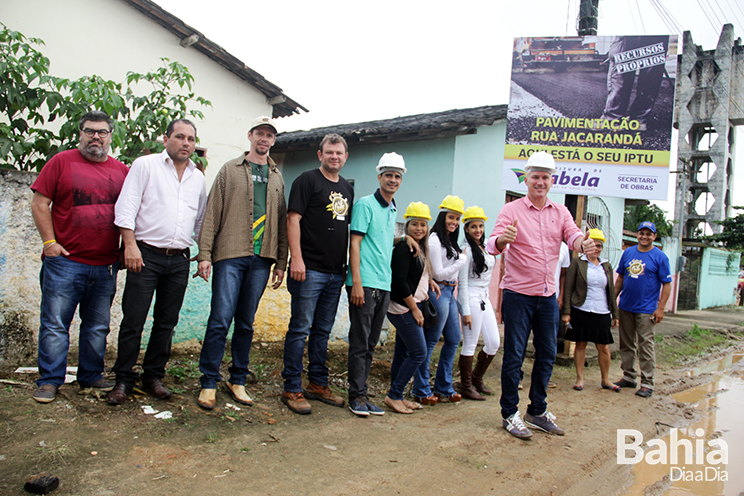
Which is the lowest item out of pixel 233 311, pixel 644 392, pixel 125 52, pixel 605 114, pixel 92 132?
pixel 644 392

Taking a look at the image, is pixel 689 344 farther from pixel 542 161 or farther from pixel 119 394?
pixel 119 394

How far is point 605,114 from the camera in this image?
6.45m


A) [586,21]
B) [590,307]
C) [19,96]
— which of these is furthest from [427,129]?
[19,96]

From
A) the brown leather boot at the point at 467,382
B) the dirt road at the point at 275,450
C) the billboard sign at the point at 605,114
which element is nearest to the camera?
the dirt road at the point at 275,450

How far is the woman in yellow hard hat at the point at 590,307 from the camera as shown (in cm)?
560

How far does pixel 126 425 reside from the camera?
3.07 meters

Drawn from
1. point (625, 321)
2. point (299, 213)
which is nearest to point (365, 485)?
point (299, 213)

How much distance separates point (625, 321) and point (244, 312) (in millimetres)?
4628

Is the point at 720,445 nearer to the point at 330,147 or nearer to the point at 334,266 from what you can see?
the point at 334,266

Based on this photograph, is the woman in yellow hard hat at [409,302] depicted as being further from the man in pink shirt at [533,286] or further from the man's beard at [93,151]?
the man's beard at [93,151]

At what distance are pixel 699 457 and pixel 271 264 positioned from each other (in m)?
3.67

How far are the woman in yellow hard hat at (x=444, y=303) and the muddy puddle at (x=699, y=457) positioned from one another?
5.11 ft

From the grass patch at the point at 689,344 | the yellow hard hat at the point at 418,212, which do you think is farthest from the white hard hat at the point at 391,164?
the grass patch at the point at 689,344

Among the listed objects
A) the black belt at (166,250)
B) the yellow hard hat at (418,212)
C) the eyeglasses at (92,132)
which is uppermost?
the eyeglasses at (92,132)
